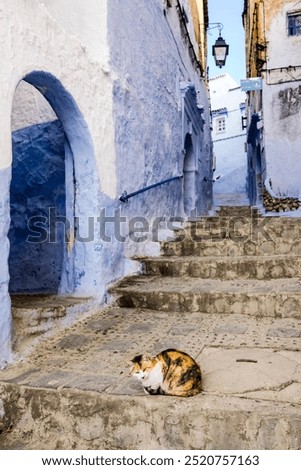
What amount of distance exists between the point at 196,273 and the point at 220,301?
0.99 m

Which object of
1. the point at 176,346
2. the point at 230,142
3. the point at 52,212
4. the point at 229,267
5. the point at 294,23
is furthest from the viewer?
the point at 230,142

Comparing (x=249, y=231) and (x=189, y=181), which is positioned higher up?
(x=189, y=181)

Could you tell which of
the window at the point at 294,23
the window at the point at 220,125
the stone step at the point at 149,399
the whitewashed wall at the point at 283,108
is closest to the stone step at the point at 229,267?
the stone step at the point at 149,399

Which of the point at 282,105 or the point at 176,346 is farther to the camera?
the point at 282,105

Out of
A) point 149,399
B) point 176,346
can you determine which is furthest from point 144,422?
point 176,346

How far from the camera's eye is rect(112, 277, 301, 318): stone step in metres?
3.95

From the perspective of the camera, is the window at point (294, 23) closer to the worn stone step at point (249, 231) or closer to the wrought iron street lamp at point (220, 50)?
the wrought iron street lamp at point (220, 50)

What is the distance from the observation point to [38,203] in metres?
5.17

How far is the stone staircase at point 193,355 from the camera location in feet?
7.00

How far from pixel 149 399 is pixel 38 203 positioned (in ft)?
11.4

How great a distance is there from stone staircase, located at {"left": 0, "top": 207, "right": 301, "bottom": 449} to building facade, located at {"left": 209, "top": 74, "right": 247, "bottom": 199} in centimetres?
2398

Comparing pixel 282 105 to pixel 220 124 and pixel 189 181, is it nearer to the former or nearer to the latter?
pixel 189 181

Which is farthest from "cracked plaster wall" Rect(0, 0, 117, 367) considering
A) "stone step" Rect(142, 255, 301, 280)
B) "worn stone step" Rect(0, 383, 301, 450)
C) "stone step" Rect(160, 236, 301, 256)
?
"stone step" Rect(160, 236, 301, 256)

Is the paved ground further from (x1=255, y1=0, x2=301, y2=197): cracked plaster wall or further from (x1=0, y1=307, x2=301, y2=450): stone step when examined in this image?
(x1=255, y1=0, x2=301, y2=197): cracked plaster wall
